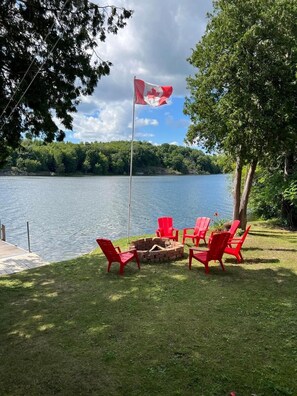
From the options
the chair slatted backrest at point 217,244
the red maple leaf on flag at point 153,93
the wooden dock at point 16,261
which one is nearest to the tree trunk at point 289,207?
the red maple leaf on flag at point 153,93

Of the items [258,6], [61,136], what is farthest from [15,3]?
[258,6]

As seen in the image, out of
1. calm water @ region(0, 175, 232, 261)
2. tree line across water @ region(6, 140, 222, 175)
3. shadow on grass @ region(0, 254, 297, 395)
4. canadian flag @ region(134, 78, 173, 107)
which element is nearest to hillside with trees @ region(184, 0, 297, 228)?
canadian flag @ region(134, 78, 173, 107)

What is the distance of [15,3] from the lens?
594cm

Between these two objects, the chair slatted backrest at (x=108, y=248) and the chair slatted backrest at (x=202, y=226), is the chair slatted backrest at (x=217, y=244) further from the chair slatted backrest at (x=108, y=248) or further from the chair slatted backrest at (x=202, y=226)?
the chair slatted backrest at (x=202, y=226)

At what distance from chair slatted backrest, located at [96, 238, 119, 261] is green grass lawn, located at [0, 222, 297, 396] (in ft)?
1.19

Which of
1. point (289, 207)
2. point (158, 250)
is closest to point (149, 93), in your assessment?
point (158, 250)

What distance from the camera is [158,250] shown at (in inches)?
349

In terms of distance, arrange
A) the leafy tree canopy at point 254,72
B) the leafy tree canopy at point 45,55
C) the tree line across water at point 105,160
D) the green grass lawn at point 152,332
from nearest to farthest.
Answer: the green grass lawn at point 152,332 < the leafy tree canopy at point 45,55 < the leafy tree canopy at point 254,72 < the tree line across water at point 105,160

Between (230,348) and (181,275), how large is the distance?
10.6 ft

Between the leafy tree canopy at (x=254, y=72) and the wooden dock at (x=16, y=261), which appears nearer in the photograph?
the wooden dock at (x=16, y=261)

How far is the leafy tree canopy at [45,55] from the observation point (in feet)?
20.3

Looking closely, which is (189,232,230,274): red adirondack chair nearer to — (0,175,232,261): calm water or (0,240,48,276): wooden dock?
(0,240,48,276): wooden dock

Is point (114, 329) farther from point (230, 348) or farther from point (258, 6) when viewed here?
point (258, 6)

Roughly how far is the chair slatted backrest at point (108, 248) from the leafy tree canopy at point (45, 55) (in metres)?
3.05
